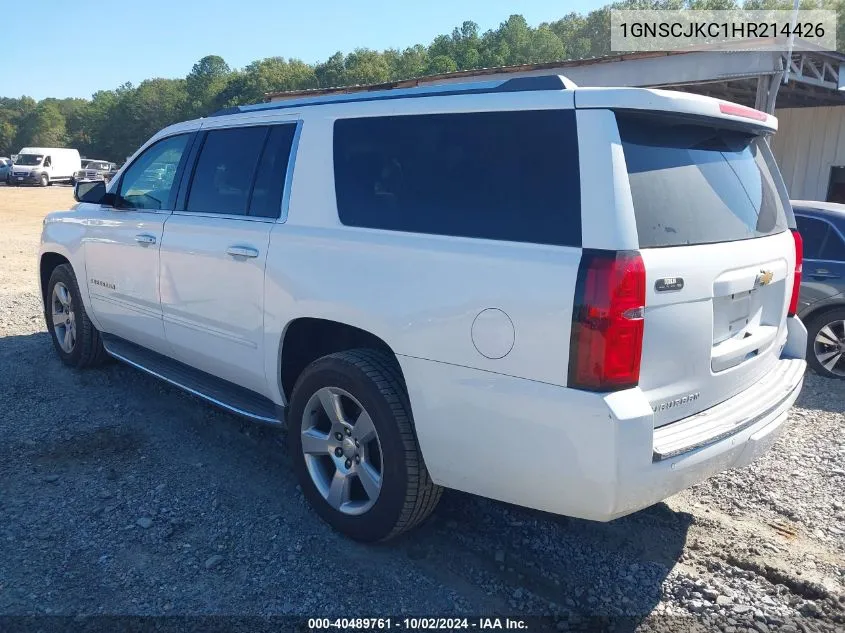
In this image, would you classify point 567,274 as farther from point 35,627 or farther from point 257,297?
point 35,627

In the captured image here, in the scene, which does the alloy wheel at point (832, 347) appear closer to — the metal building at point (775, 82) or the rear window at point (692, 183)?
the rear window at point (692, 183)

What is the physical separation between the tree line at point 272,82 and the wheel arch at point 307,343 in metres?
79.1

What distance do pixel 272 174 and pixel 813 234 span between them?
512cm

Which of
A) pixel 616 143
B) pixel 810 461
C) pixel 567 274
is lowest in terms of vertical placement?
pixel 810 461

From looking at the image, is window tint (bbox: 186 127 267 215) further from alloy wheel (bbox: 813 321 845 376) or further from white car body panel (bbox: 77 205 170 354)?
alloy wheel (bbox: 813 321 845 376)

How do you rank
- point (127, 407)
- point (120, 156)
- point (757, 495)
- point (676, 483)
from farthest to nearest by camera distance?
point (120, 156) < point (127, 407) < point (757, 495) < point (676, 483)

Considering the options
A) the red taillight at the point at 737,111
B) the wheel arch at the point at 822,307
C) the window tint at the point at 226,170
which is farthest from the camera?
the wheel arch at the point at 822,307

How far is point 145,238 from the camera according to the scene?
4.46m

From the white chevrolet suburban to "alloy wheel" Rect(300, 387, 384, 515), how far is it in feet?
0.04

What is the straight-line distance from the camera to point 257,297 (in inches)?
141

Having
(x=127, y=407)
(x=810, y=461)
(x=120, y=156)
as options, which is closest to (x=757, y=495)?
(x=810, y=461)

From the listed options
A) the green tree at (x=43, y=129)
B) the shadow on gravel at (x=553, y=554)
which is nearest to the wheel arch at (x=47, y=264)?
the shadow on gravel at (x=553, y=554)

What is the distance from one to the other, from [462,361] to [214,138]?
244 centimetres

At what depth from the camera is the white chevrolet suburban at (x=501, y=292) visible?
8.14ft
